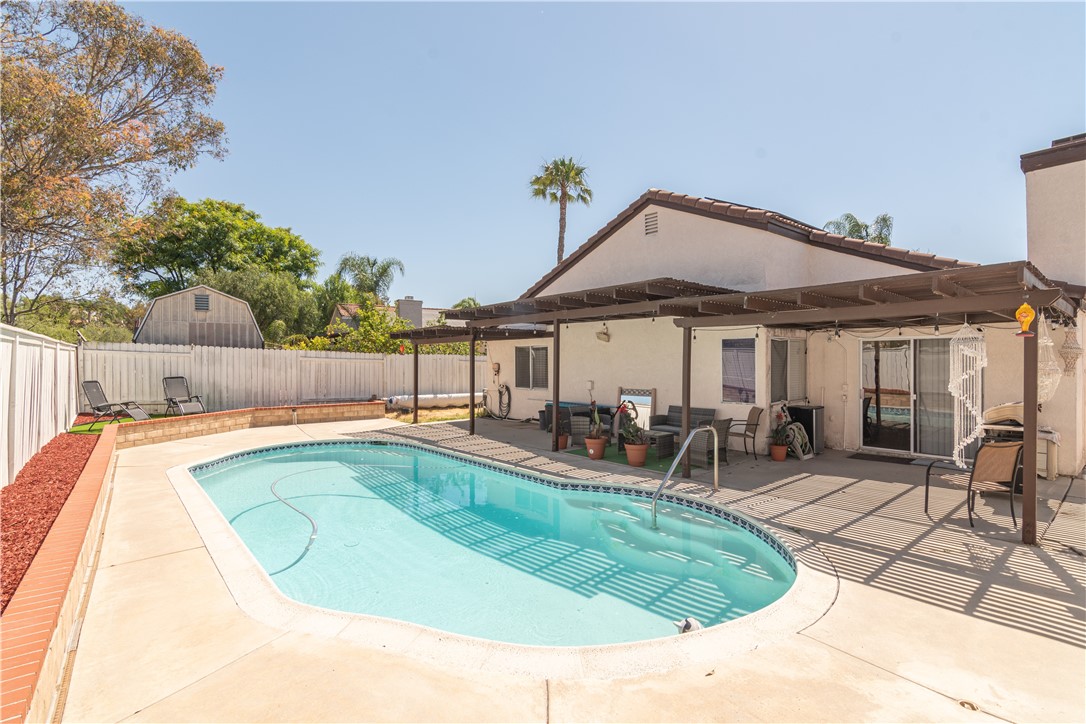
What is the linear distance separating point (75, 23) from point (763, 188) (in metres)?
20.5

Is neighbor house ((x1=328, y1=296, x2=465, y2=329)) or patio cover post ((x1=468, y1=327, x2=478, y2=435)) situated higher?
neighbor house ((x1=328, y1=296, x2=465, y2=329))

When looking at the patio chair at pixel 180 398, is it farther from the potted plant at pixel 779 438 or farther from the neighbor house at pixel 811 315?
the potted plant at pixel 779 438

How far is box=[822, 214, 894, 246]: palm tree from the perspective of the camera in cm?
3419

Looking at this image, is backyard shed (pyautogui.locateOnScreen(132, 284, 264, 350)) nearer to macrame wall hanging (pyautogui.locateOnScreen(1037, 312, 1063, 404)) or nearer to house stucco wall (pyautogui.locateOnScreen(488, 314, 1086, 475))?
house stucco wall (pyautogui.locateOnScreen(488, 314, 1086, 475))

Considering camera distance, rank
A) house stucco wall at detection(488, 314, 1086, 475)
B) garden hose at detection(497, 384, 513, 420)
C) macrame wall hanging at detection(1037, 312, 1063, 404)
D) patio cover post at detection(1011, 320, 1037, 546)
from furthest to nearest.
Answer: garden hose at detection(497, 384, 513, 420)
house stucco wall at detection(488, 314, 1086, 475)
macrame wall hanging at detection(1037, 312, 1063, 404)
patio cover post at detection(1011, 320, 1037, 546)

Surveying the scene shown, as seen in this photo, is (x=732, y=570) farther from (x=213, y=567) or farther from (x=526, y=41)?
(x=526, y=41)

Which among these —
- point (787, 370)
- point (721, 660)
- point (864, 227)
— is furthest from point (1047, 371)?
point (864, 227)

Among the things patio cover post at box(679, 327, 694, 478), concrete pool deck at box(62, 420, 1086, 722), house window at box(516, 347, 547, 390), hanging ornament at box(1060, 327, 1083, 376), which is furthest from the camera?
house window at box(516, 347, 547, 390)

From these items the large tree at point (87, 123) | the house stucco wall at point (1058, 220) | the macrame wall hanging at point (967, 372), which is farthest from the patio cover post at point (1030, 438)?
the large tree at point (87, 123)

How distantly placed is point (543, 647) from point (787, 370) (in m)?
8.74

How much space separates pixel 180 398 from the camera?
46.8ft

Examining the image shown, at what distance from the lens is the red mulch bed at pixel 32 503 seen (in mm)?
3598

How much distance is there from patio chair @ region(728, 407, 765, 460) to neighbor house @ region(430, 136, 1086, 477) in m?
0.23

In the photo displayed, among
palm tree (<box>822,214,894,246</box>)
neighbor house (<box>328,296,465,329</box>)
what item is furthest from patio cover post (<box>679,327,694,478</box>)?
palm tree (<box>822,214,894,246</box>)
